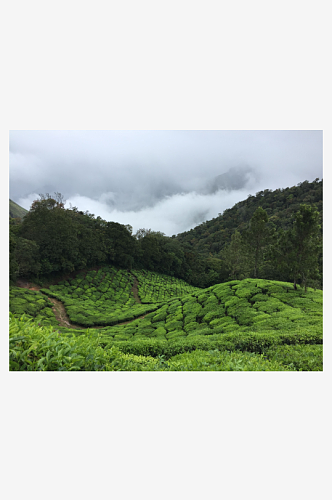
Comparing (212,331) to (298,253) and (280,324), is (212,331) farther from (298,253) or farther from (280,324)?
(298,253)

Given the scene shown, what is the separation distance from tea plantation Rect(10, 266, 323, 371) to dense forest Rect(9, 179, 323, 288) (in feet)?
6.80

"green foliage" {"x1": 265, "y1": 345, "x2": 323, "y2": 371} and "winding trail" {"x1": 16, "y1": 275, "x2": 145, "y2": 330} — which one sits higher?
"green foliage" {"x1": 265, "y1": 345, "x2": 323, "y2": 371}

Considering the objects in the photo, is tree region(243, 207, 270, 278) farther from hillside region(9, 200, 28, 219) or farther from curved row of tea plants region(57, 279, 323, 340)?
hillside region(9, 200, 28, 219)

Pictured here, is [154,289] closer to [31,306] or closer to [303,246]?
[31,306]

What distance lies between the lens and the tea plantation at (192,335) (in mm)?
2723

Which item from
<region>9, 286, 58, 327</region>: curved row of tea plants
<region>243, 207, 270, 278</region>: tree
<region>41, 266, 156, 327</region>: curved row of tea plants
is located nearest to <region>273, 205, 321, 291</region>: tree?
<region>243, 207, 270, 278</region>: tree

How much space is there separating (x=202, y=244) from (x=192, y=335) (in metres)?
32.3

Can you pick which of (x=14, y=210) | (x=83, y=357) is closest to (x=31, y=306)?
(x=83, y=357)

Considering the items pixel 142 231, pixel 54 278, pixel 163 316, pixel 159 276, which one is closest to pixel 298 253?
pixel 163 316

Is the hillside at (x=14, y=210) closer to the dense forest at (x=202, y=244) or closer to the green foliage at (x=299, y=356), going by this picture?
the dense forest at (x=202, y=244)

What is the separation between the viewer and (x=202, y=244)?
38.7m

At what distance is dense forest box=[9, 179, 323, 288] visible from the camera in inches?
365

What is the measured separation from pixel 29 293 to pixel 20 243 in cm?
554

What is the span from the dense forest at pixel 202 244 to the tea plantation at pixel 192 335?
2.07 metres
